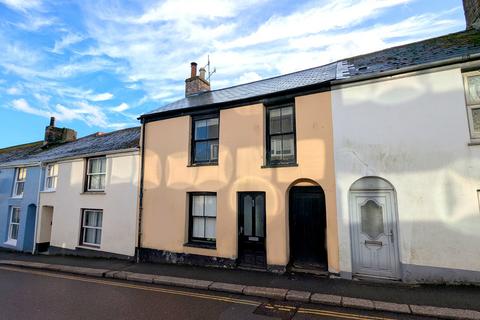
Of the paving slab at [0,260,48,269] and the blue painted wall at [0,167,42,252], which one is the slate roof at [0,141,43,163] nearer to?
the blue painted wall at [0,167,42,252]

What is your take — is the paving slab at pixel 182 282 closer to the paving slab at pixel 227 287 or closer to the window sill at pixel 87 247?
the paving slab at pixel 227 287

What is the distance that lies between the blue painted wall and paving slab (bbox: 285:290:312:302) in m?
14.6

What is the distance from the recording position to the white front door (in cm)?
652

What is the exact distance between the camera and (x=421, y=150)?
6.38m

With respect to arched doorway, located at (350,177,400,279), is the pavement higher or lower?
lower

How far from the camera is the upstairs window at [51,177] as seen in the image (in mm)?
13680

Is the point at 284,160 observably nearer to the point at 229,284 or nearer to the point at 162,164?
the point at 229,284

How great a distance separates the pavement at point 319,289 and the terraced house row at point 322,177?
396 mm

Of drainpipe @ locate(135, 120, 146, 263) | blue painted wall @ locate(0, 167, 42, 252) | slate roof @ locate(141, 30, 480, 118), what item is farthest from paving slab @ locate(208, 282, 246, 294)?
blue painted wall @ locate(0, 167, 42, 252)

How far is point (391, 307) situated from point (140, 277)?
6.42m

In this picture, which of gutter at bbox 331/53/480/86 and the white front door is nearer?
gutter at bbox 331/53/480/86

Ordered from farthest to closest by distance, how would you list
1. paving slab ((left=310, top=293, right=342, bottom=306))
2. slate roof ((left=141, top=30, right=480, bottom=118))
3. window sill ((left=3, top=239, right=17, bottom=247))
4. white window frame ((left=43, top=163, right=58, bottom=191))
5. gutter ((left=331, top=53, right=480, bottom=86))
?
window sill ((left=3, top=239, right=17, bottom=247))
white window frame ((left=43, top=163, right=58, bottom=191))
slate roof ((left=141, top=30, right=480, bottom=118))
gutter ((left=331, top=53, right=480, bottom=86))
paving slab ((left=310, top=293, right=342, bottom=306))

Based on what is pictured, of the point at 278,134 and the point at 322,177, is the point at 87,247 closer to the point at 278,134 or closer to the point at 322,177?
the point at 278,134

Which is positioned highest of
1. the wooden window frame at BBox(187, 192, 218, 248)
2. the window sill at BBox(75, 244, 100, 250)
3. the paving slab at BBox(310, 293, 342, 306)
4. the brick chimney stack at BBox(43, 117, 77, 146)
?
the brick chimney stack at BBox(43, 117, 77, 146)
